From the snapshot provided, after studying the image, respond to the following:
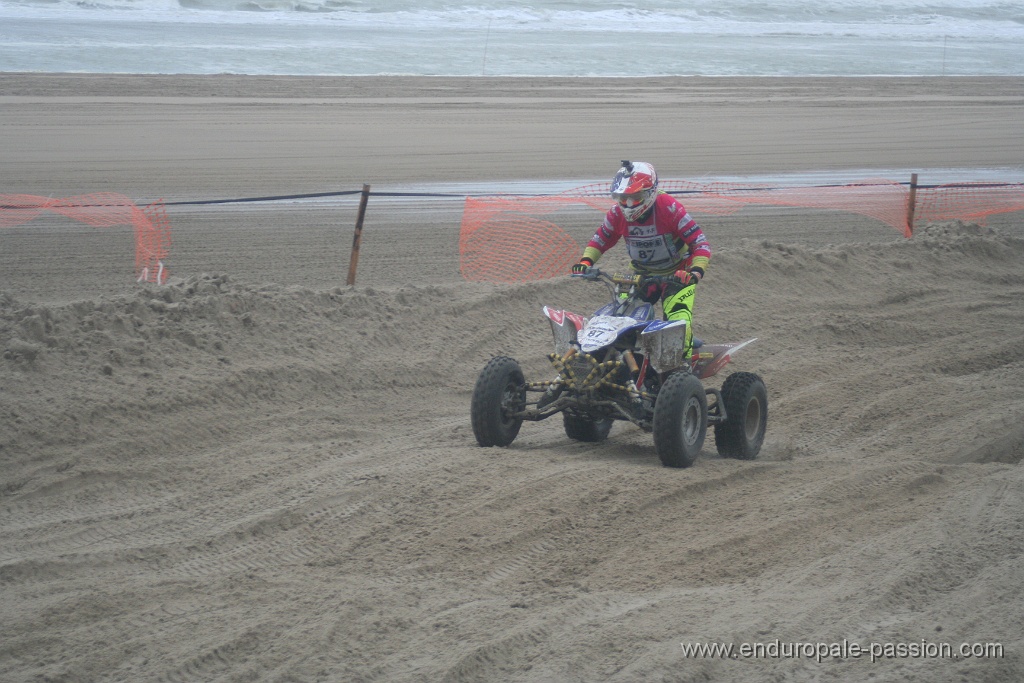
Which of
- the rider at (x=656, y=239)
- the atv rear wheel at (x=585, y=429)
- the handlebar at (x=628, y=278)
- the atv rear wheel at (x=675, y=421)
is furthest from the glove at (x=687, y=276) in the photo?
the atv rear wheel at (x=585, y=429)

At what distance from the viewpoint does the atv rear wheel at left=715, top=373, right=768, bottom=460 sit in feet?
22.7

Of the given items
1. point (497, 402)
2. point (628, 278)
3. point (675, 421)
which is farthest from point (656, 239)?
point (497, 402)

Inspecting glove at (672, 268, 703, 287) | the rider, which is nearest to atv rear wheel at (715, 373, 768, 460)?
the rider

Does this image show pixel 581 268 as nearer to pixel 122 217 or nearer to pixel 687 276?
pixel 687 276

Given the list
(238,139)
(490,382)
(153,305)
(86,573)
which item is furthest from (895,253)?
(238,139)

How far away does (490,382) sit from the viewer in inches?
260

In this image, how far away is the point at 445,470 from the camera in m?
6.15

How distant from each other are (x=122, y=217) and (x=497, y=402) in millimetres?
8392

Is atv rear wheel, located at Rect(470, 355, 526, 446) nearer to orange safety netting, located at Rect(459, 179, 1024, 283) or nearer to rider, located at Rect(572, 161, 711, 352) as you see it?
rider, located at Rect(572, 161, 711, 352)

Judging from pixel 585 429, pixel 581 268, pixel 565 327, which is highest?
pixel 581 268

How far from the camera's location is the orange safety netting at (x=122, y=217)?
38.2ft

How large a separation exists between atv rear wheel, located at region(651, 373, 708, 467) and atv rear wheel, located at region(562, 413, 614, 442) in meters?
0.94

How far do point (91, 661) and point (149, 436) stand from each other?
3006mm

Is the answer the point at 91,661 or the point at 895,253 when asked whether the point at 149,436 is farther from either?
the point at 895,253
